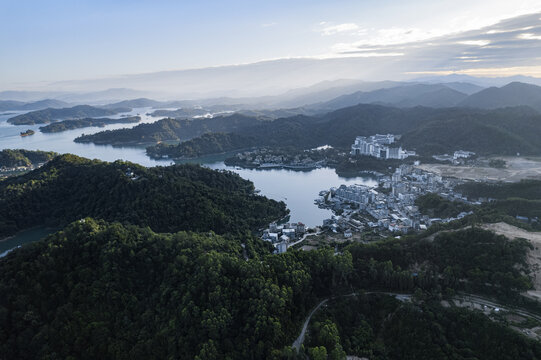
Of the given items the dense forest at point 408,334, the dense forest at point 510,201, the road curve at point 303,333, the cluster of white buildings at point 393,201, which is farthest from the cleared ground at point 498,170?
the road curve at point 303,333

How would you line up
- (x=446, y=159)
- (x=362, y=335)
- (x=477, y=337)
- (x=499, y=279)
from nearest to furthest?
(x=477, y=337) < (x=362, y=335) < (x=499, y=279) < (x=446, y=159)

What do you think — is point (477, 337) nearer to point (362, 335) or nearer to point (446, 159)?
point (362, 335)

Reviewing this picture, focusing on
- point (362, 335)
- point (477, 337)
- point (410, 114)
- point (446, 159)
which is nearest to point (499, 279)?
point (477, 337)

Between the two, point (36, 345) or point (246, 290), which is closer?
point (36, 345)

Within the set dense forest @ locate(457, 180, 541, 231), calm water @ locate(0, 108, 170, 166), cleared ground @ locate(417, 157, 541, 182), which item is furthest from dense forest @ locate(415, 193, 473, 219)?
calm water @ locate(0, 108, 170, 166)

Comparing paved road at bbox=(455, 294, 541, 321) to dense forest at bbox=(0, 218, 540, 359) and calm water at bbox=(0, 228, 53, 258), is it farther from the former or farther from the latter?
calm water at bbox=(0, 228, 53, 258)

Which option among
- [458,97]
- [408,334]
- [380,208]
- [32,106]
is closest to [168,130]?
[380,208]

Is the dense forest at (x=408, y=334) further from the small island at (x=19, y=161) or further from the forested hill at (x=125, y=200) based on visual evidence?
the small island at (x=19, y=161)

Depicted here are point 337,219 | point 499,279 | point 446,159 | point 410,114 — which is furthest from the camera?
point 410,114
